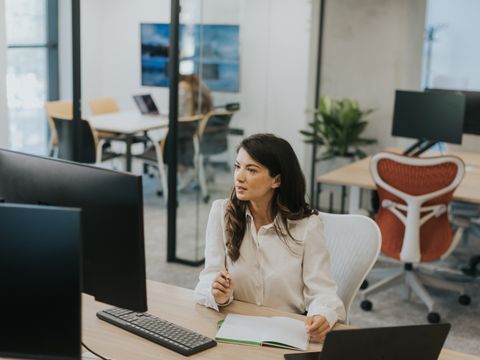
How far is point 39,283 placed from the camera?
1.46 meters

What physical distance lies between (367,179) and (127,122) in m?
2.83

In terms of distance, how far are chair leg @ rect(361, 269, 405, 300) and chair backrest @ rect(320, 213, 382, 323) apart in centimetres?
173

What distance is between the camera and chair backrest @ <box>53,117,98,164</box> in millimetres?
5750

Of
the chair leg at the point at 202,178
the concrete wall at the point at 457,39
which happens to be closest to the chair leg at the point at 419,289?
the chair leg at the point at 202,178

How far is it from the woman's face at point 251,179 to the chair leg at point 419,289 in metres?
2.13

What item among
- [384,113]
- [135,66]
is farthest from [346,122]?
[135,66]

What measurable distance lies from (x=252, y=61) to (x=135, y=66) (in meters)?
3.08

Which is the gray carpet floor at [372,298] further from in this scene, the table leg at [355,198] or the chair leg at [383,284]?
the table leg at [355,198]

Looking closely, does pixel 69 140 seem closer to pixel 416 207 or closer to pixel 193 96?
pixel 193 96

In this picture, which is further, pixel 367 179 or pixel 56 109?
pixel 56 109

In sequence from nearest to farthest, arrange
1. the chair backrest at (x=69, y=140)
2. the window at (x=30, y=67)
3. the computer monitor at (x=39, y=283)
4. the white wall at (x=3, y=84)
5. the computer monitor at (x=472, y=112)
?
the computer monitor at (x=39, y=283), the white wall at (x=3, y=84), the computer monitor at (x=472, y=112), the chair backrest at (x=69, y=140), the window at (x=30, y=67)

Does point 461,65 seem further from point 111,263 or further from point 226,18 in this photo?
point 111,263

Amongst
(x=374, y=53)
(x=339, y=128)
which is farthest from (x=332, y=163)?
(x=374, y=53)

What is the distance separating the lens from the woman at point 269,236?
7.82 ft
